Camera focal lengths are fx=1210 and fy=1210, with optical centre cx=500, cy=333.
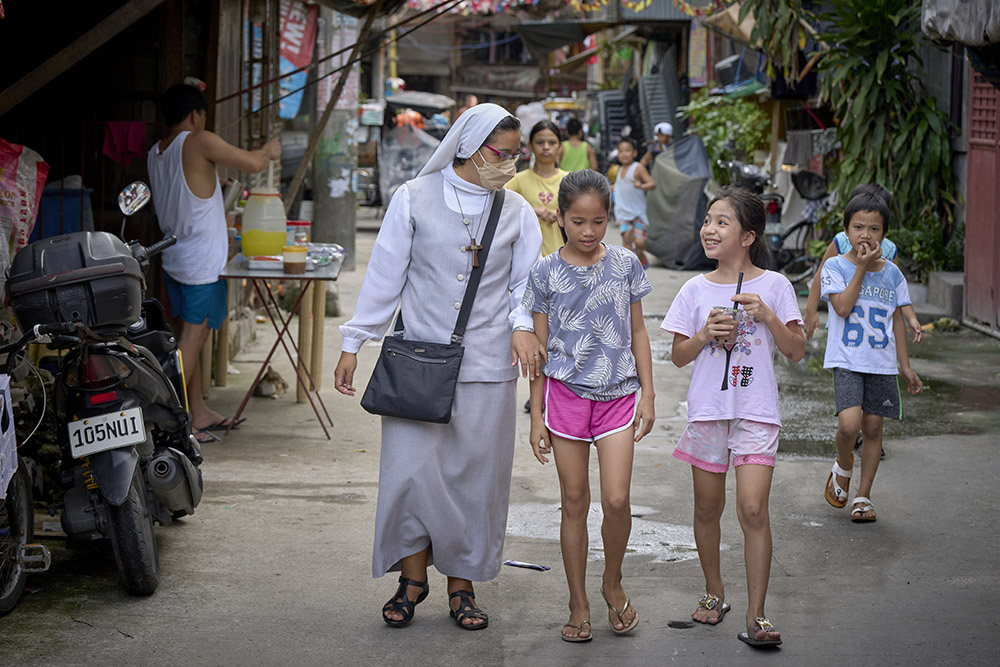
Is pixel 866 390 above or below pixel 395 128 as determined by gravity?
below

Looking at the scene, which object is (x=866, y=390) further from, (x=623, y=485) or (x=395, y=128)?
(x=395, y=128)

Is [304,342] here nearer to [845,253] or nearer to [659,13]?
[845,253]

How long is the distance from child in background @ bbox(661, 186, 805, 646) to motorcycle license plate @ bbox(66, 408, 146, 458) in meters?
1.96

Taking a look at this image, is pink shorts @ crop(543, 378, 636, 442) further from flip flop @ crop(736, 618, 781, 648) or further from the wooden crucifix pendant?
flip flop @ crop(736, 618, 781, 648)

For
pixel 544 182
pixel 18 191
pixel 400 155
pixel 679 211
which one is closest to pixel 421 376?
pixel 18 191

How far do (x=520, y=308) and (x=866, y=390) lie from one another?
219cm

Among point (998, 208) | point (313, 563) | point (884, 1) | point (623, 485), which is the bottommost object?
point (313, 563)

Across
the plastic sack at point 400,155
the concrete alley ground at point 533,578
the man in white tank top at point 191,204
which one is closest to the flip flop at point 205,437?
the man in white tank top at point 191,204

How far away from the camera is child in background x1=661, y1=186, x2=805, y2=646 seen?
4.09m

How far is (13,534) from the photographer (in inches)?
172

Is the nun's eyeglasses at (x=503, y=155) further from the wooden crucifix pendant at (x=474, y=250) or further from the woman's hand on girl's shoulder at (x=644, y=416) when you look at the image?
the woman's hand on girl's shoulder at (x=644, y=416)

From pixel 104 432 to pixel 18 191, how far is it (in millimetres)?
1929

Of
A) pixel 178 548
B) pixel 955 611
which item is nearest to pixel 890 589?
pixel 955 611

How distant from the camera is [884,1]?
11516 mm
